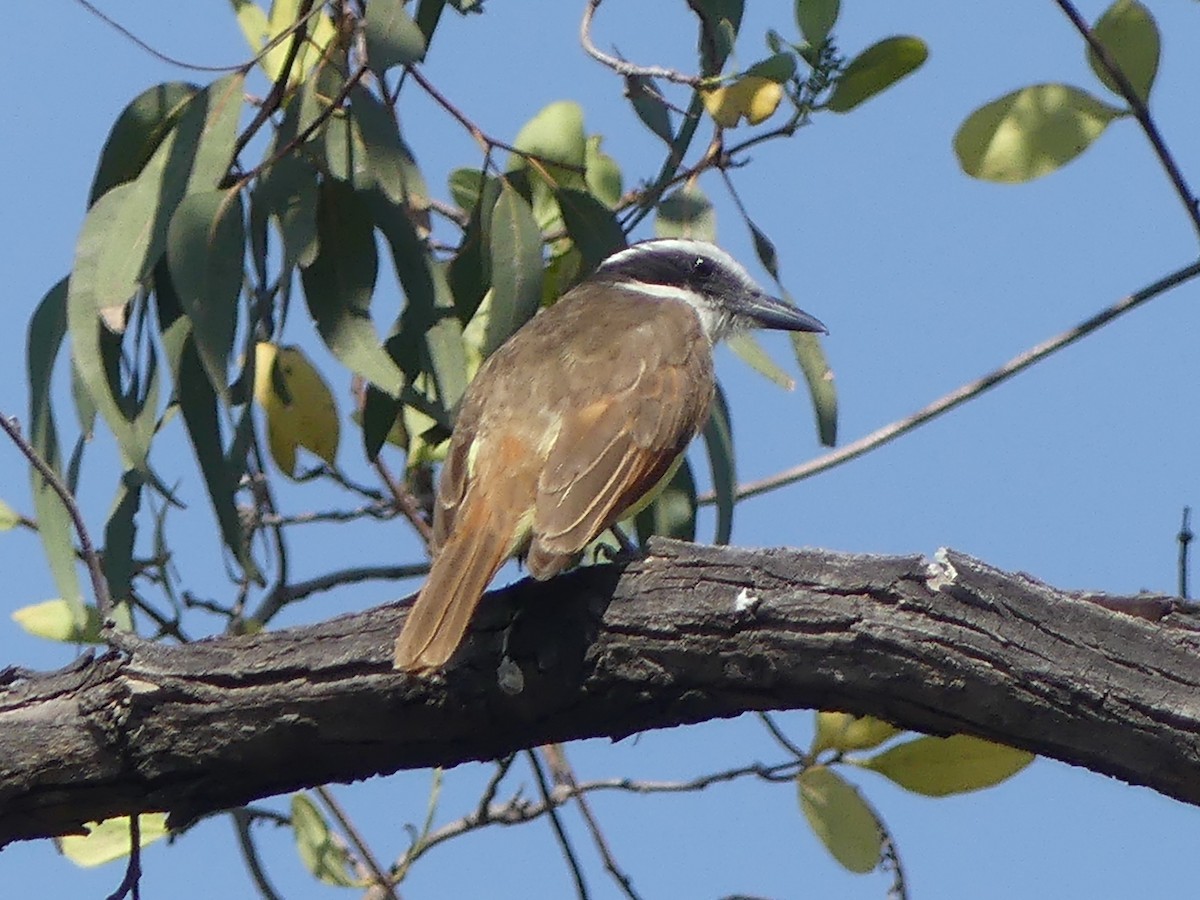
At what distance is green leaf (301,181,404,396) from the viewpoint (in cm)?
376

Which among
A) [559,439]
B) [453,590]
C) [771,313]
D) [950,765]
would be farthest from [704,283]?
[453,590]

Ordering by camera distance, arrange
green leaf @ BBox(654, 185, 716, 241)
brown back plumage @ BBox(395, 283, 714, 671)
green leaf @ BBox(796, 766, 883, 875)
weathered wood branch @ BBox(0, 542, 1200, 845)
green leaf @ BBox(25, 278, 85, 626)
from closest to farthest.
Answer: weathered wood branch @ BBox(0, 542, 1200, 845)
brown back plumage @ BBox(395, 283, 714, 671)
green leaf @ BBox(25, 278, 85, 626)
green leaf @ BBox(796, 766, 883, 875)
green leaf @ BBox(654, 185, 716, 241)

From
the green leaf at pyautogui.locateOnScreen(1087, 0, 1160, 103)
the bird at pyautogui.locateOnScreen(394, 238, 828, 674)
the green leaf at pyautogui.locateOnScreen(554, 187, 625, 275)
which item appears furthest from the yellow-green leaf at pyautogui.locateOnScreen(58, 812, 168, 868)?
the green leaf at pyautogui.locateOnScreen(1087, 0, 1160, 103)

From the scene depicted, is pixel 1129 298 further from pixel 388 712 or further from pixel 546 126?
pixel 388 712

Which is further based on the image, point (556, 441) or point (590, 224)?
point (590, 224)

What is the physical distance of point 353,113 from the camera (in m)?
3.98

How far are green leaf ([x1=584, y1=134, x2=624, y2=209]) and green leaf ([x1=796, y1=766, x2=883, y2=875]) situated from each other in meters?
1.49

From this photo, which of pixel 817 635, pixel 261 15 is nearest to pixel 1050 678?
pixel 817 635

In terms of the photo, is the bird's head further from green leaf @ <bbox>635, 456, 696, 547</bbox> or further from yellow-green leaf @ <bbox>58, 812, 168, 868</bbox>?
yellow-green leaf @ <bbox>58, 812, 168, 868</bbox>

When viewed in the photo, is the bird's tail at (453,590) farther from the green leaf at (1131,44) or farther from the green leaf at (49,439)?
the green leaf at (1131,44)

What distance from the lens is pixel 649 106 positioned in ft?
13.9

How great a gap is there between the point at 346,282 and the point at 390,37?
50cm

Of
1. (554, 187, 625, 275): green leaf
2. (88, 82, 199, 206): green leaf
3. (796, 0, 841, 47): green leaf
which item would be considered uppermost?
(88, 82, 199, 206): green leaf

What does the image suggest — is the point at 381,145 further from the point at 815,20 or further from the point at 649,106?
the point at 815,20
